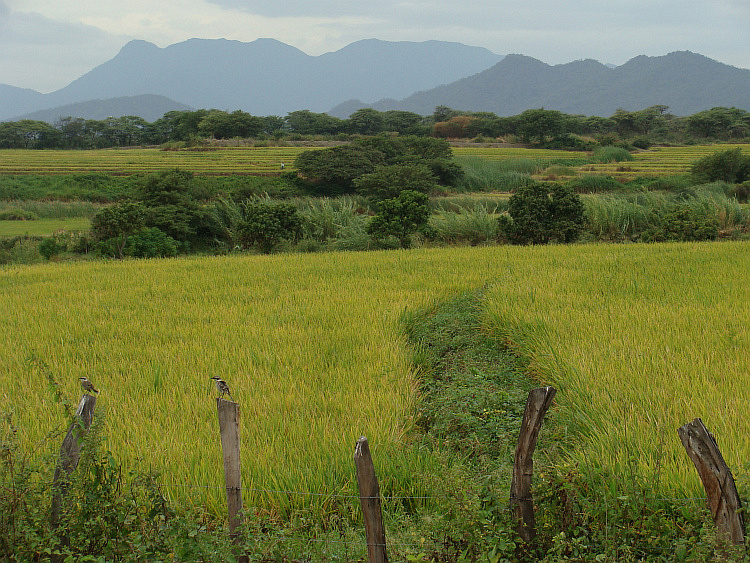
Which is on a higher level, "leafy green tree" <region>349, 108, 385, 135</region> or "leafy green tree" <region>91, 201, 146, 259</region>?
"leafy green tree" <region>349, 108, 385, 135</region>

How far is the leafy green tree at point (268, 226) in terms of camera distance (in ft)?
51.3

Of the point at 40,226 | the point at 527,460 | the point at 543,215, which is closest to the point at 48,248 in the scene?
the point at 40,226

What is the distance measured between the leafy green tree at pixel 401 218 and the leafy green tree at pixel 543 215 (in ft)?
6.61

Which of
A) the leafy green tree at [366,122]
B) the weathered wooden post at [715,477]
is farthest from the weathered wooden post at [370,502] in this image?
the leafy green tree at [366,122]

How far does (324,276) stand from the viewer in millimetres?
9047

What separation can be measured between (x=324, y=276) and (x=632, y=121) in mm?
68375

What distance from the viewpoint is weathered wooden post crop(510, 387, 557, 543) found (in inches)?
86.3

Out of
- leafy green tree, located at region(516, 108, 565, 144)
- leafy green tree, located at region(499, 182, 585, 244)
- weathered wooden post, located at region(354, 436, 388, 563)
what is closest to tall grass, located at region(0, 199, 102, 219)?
leafy green tree, located at region(499, 182, 585, 244)

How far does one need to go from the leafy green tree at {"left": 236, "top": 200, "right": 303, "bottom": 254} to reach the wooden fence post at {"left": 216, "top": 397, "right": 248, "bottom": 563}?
1363 centimetres

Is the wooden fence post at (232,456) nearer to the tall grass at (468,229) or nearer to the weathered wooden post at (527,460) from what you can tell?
the weathered wooden post at (527,460)

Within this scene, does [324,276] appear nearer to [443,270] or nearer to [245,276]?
[245,276]

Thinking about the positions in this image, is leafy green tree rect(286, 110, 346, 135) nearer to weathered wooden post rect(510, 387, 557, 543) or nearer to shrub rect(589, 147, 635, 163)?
shrub rect(589, 147, 635, 163)

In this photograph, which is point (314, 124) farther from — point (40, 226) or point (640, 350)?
point (640, 350)

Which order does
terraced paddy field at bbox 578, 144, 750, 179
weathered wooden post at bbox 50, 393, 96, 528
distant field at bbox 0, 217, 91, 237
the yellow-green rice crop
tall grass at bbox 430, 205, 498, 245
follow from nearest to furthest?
weathered wooden post at bbox 50, 393, 96, 528
the yellow-green rice crop
tall grass at bbox 430, 205, 498, 245
distant field at bbox 0, 217, 91, 237
terraced paddy field at bbox 578, 144, 750, 179
